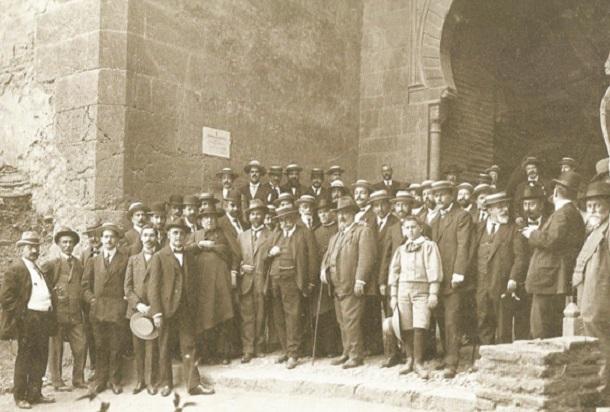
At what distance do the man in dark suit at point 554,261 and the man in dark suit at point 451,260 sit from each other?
2.45 ft

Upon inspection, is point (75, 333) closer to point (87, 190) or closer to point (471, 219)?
point (87, 190)

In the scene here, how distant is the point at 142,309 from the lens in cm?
821

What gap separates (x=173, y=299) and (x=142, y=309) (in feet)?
1.05

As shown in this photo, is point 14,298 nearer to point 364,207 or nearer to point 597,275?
point 364,207

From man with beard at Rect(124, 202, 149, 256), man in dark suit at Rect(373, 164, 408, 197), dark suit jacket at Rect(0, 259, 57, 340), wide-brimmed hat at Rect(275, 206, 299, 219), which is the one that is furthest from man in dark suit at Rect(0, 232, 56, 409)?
man in dark suit at Rect(373, 164, 408, 197)

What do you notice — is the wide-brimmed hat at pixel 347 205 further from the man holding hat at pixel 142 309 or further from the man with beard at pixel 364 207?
the man holding hat at pixel 142 309

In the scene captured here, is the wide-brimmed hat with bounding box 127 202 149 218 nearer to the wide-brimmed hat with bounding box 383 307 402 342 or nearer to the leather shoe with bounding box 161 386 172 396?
the leather shoe with bounding box 161 386 172 396

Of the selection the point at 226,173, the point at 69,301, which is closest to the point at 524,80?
the point at 226,173

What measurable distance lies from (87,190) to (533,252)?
5.56 meters

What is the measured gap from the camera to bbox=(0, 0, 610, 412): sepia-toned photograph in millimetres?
7492

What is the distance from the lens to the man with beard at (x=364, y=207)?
8867 mm

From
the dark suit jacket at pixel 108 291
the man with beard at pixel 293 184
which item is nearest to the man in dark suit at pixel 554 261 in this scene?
the dark suit jacket at pixel 108 291

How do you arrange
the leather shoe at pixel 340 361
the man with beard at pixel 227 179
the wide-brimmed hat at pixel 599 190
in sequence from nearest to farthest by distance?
the wide-brimmed hat at pixel 599 190 → the leather shoe at pixel 340 361 → the man with beard at pixel 227 179

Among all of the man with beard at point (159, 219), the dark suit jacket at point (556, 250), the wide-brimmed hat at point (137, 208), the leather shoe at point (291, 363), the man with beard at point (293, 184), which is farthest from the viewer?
the man with beard at point (293, 184)
